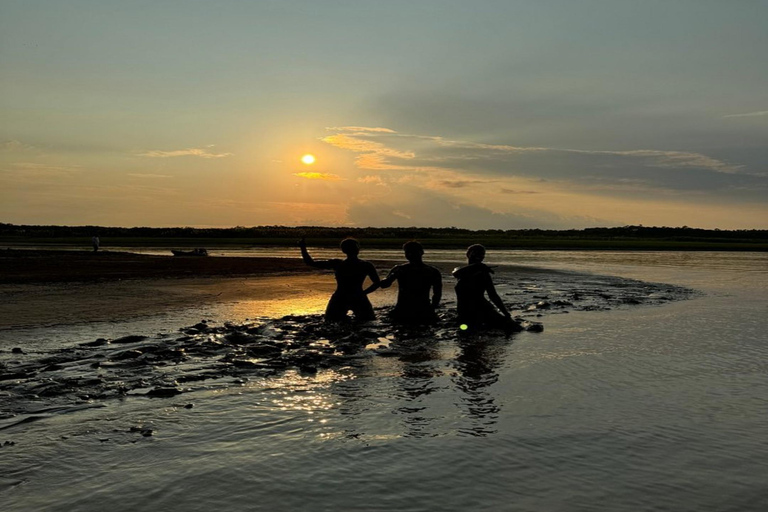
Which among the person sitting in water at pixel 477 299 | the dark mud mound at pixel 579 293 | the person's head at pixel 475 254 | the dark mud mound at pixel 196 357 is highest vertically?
the person's head at pixel 475 254

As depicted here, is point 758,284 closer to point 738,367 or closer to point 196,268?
point 738,367

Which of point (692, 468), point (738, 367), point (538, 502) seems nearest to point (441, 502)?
point (538, 502)

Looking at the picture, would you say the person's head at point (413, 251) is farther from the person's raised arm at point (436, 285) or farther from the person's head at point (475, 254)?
the person's head at point (475, 254)

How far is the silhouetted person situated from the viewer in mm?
15008

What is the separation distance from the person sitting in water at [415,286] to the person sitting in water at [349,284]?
22.4 inches

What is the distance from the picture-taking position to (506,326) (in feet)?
49.3

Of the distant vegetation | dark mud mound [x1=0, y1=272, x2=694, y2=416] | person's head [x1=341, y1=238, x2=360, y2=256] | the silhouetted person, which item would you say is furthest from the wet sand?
the distant vegetation

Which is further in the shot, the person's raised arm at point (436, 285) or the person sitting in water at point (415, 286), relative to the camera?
the person's raised arm at point (436, 285)

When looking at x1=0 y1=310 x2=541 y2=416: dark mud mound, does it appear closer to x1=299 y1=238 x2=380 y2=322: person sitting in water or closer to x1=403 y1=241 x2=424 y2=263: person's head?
x1=299 y1=238 x2=380 y2=322: person sitting in water

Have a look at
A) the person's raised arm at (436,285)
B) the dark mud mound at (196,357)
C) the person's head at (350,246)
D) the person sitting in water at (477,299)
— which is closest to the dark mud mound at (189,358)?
→ the dark mud mound at (196,357)

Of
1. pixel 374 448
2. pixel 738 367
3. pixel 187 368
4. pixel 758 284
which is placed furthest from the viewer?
pixel 758 284

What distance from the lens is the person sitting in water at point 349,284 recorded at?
15234 mm

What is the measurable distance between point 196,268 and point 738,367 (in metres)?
31.0

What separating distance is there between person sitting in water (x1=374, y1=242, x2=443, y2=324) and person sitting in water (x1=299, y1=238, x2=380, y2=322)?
568mm
